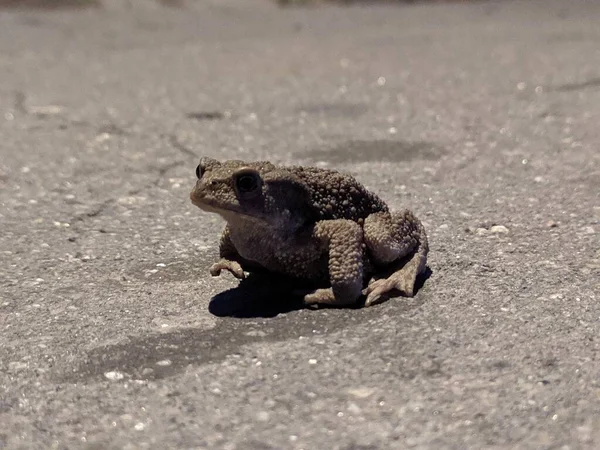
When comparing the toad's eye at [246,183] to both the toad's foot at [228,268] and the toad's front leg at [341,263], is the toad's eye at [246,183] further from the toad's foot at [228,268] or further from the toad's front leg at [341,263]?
the toad's foot at [228,268]

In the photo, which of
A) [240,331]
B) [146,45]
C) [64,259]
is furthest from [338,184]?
[146,45]

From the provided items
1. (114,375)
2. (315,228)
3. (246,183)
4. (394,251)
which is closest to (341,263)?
(315,228)

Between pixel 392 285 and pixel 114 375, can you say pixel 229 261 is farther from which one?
pixel 114 375

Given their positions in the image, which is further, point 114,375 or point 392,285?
point 392,285

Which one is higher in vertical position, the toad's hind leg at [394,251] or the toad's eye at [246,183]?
the toad's eye at [246,183]

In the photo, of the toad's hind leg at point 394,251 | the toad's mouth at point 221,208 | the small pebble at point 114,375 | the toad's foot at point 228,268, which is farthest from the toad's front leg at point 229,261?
the small pebble at point 114,375

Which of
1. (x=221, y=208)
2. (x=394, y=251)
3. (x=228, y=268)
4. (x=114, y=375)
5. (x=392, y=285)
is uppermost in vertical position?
(x=221, y=208)

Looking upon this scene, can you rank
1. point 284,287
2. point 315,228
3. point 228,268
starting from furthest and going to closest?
1. point 228,268
2. point 284,287
3. point 315,228

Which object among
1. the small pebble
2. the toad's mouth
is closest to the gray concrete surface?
the small pebble
